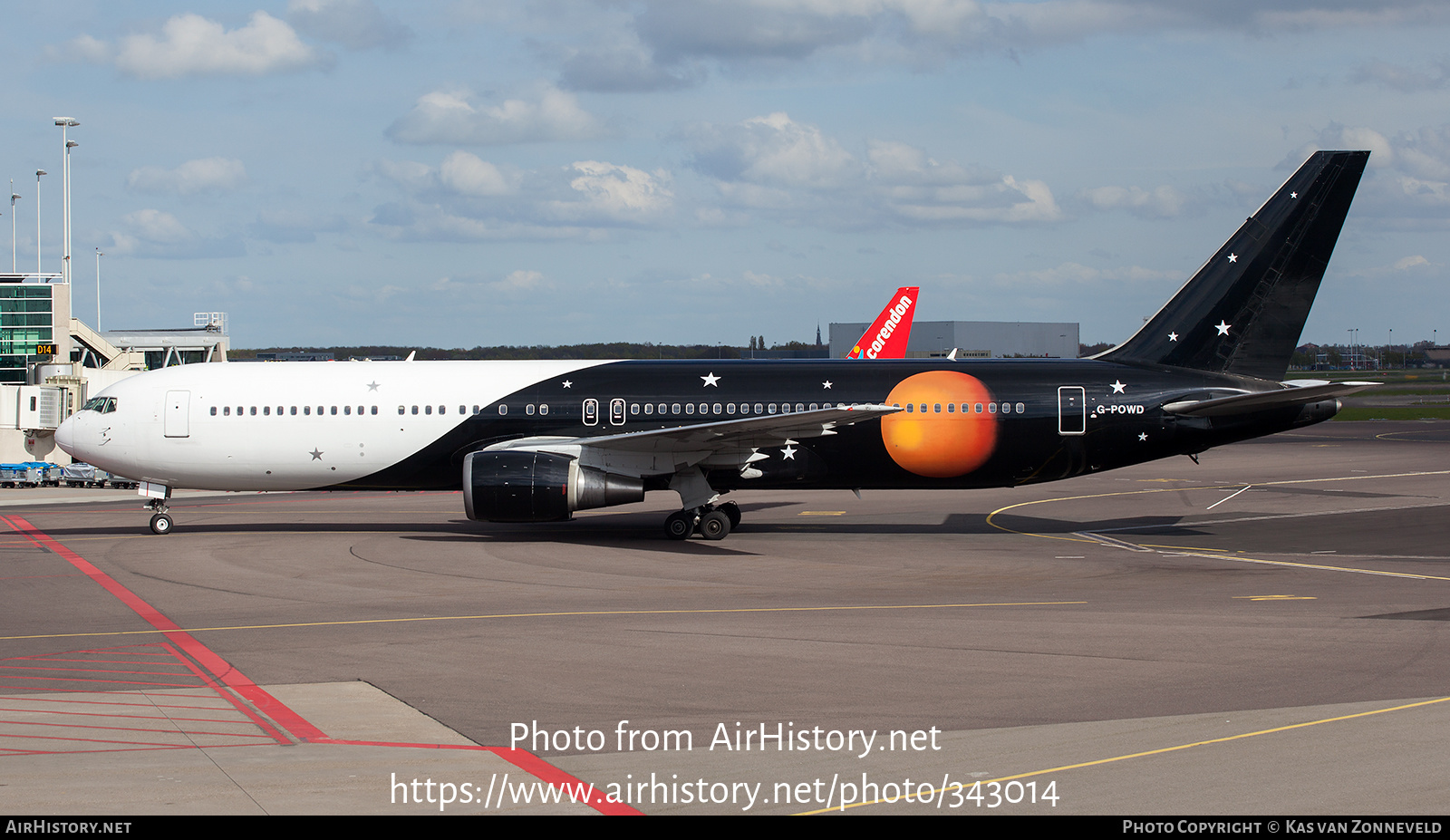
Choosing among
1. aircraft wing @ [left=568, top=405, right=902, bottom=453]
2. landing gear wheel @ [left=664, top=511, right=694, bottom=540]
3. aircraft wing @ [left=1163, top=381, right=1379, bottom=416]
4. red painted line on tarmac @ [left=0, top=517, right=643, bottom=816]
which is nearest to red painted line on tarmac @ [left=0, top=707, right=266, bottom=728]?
red painted line on tarmac @ [left=0, top=517, right=643, bottom=816]

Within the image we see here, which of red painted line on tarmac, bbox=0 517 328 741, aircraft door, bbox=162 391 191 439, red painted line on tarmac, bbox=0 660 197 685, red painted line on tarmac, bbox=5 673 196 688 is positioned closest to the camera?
red painted line on tarmac, bbox=0 517 328 741

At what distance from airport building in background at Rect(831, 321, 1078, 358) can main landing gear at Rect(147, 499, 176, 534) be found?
87.7 metres

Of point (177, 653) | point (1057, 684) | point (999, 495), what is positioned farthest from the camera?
point (999, 495)

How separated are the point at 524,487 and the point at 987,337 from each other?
95.3m

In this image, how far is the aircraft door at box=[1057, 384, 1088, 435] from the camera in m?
27.9

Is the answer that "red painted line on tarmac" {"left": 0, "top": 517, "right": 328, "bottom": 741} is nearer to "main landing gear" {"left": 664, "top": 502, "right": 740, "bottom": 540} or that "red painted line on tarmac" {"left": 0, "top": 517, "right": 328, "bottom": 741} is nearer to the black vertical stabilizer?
"main landing gear" {"left": 664, "top": 502, "right": 740, "bottom": 540}

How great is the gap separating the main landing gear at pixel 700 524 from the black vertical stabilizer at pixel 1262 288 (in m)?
11.1

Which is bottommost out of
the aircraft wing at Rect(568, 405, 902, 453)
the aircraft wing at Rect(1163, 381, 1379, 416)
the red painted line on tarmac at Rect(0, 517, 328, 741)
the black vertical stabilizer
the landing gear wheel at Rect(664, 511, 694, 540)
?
the red painted line on tarmac at Rect(0, 517, 328, 741)

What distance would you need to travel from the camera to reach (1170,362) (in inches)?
1137

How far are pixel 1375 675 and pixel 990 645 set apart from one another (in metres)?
4.56

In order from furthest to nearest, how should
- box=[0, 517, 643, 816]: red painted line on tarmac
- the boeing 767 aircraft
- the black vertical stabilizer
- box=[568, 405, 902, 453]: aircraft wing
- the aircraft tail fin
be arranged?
the aircraft tail fin
the black vertical stabilizer
the boeing 767 aircraft
box=[568, 405, 902, 453]: aircraft wing
box=[0, 517, 643, 816]: red painted line on tarmac

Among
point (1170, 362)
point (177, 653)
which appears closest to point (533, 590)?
point (177, 653)
